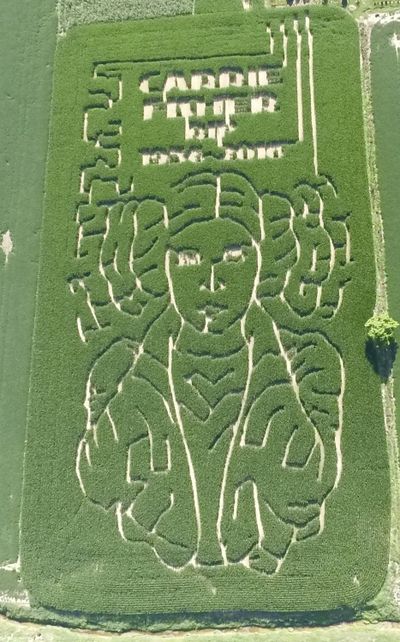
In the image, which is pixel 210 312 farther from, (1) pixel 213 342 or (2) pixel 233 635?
(2) pixel 233 635

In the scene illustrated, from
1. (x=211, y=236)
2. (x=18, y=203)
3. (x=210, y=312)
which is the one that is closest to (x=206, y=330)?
(x=210, y=312)

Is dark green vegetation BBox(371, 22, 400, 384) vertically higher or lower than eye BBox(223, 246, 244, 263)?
higher

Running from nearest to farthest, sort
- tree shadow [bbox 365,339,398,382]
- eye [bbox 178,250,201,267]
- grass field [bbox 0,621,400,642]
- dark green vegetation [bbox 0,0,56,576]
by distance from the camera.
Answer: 1. grass field [bbox 0,621,400,642]
2. tree shadow [bbox 365,339,398,382]
3. dark green vegetation [bbox 0,0,56,576]
4. eye [bbox 178,250,201,267]

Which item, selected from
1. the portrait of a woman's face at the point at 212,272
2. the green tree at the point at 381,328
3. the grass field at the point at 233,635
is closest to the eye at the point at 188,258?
the portrait of a woman's face at the point at 212,272

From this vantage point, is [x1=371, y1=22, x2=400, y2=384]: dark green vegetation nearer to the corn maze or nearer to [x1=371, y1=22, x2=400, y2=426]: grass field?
[x1=371, y1=22, x2=400, y2=426]: grass field

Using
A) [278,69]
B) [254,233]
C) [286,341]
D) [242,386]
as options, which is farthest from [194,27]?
[242,386]

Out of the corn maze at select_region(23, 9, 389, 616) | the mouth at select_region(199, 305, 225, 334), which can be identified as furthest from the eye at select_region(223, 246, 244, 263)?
the mouth at select_region(199, 305, 225, 334)

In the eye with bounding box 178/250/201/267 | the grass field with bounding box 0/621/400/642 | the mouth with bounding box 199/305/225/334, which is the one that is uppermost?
the eye with bounding box 178/250/201/267
